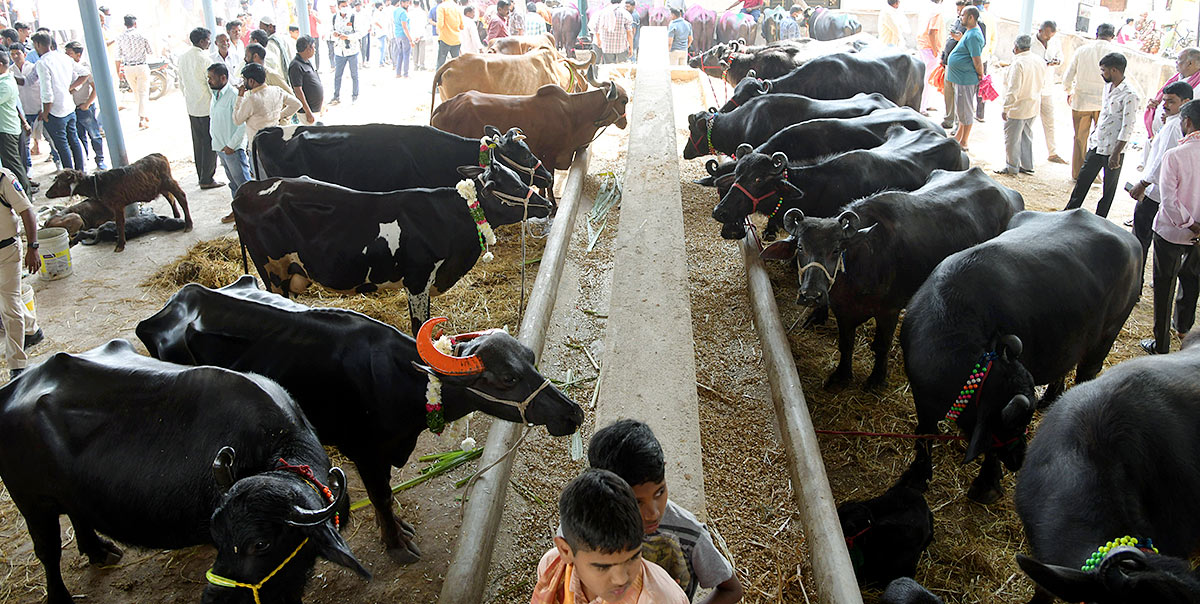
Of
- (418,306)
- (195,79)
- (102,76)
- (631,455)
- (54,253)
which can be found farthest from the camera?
(195,79)

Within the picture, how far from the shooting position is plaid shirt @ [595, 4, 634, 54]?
2198cm

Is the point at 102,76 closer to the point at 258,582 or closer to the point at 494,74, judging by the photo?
the point at 494,74

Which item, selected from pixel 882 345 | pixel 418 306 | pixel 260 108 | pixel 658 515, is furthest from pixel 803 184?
pixel 260 108

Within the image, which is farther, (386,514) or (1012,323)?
(1012,323)

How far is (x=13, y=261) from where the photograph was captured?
5758 mm

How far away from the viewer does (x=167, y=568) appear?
416 centimetres

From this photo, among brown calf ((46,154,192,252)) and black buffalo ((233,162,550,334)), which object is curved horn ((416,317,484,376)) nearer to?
black buffalo ((233,162,550,334))

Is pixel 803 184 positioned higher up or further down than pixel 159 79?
further down

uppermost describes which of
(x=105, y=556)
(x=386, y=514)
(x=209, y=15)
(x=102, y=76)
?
(x=209, y=15)

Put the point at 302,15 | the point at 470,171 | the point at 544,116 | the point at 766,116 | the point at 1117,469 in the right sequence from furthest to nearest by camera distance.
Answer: the point at 302,15 < the point at 544,116 < the point at 766,116 < the point at 470,171 < the point at 1117,469

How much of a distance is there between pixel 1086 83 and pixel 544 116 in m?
7.34

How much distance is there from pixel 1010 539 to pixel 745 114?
21.0 feet

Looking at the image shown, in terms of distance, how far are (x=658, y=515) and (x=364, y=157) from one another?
6457 millimetres

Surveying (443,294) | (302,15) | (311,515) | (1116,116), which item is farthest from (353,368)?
(302,15)
